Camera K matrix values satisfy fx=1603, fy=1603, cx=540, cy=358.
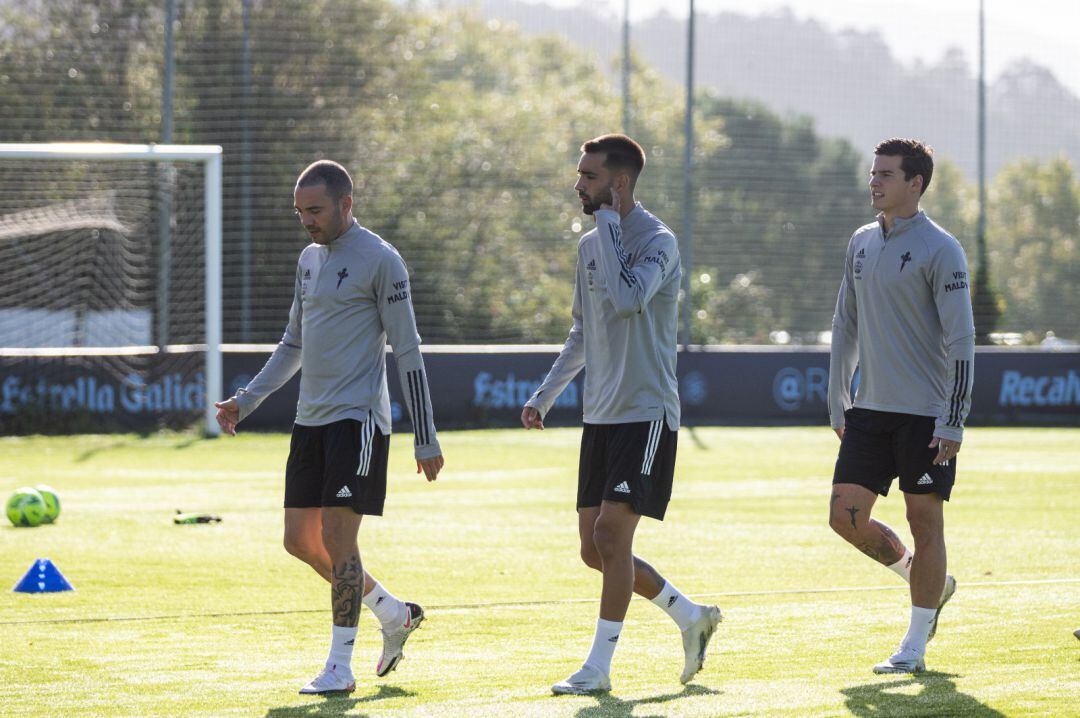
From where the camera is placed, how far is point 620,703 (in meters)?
5.59

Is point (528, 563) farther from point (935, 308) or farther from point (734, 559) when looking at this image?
point (935, 308)

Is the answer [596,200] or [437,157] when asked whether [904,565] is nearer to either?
[596,200]

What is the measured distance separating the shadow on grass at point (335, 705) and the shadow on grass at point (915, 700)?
1606 millimetres

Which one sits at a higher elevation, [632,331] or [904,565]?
[632,331]

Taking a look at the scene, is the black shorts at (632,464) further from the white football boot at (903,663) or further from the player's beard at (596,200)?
the white football boot at (903,663)

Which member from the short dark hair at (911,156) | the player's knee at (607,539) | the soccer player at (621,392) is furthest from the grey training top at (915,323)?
the player's knee at (607,539)

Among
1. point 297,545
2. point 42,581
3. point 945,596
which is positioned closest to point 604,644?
point 297,545

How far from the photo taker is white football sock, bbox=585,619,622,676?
584cm

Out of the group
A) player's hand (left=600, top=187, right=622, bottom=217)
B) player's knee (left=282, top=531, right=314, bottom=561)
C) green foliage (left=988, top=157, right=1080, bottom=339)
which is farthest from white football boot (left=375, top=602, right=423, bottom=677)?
green foliage (left=988, top=157, right=1080, bottom=339)

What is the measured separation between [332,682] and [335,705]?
22cm

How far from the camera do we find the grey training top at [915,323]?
6051 mm

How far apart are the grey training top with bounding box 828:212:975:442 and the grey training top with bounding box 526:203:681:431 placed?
30.5 inches

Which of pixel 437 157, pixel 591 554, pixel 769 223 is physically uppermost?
pixel 437 157

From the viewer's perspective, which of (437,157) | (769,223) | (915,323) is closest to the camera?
(915,323)
